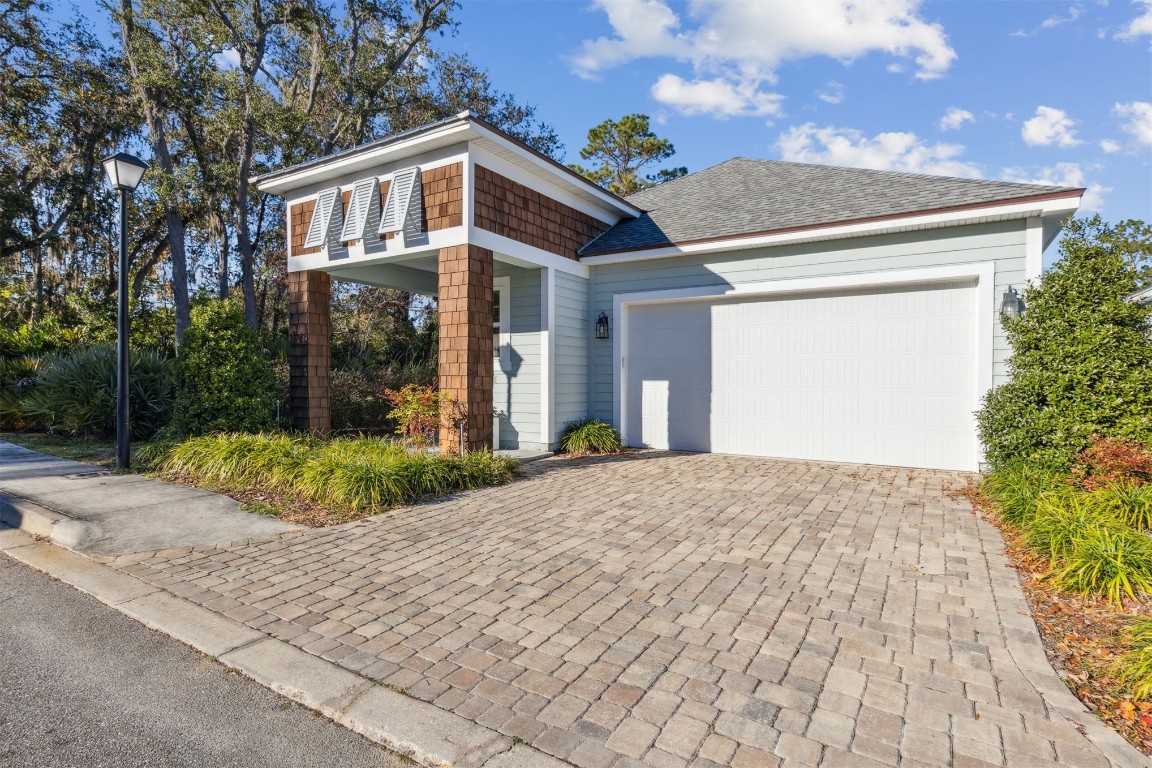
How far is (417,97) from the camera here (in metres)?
16.5

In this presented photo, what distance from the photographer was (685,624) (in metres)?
2.95

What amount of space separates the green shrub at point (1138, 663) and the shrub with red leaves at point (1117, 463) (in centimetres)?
255

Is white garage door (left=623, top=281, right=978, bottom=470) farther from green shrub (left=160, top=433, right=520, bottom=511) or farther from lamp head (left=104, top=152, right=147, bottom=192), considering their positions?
lamp head (left=104, top=152, right=147, bottom=192)

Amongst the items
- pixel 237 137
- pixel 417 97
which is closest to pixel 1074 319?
pixel 417 97

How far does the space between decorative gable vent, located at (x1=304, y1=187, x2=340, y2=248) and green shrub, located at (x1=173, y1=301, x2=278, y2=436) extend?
148 centimetres

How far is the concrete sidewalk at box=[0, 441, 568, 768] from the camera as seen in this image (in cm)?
207

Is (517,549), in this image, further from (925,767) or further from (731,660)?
(925,767)

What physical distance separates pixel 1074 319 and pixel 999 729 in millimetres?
4908

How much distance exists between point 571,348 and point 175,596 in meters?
6.20

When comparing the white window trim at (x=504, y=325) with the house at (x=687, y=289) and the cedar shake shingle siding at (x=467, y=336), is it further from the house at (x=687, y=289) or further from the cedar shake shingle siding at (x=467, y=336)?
the cedar shake shingle siding at (x=467, y=336)

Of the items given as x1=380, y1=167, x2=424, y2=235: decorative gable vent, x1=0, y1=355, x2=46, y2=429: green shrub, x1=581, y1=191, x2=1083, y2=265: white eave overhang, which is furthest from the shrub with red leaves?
x1=0, y1=355, x2=46, y2=429: green shrub

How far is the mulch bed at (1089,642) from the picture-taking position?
7.16 ft

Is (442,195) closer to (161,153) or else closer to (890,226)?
(890,226)

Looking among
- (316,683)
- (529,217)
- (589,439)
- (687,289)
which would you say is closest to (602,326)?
(687,289)
